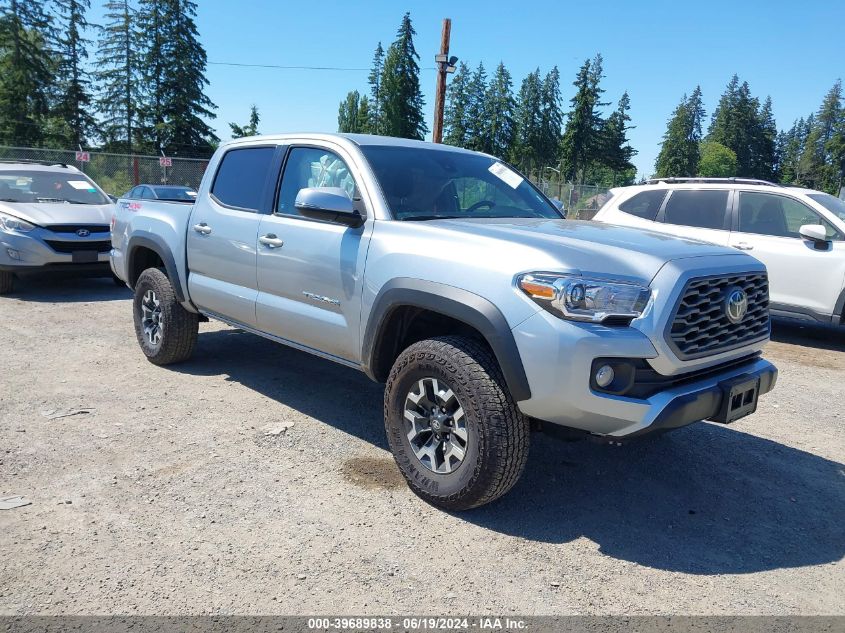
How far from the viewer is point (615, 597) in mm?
2689

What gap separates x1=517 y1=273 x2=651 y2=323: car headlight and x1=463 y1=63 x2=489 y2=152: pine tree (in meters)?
84.3

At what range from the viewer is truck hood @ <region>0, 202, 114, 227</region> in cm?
858

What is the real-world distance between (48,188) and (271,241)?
7111 millimetres

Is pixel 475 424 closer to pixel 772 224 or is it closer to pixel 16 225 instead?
pixel 772 224

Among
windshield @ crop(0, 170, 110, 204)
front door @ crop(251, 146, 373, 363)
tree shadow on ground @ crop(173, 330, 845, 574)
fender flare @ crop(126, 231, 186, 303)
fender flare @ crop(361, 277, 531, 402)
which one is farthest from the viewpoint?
windshield @ crop(0, 170, 110, 204)

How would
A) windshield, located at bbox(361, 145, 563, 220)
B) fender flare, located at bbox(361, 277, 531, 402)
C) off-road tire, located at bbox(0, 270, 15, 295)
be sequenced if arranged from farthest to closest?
off-road tire, located at bbox(0, 270, 15, 295)
windshield, located at bbox(361, 145, 563, 220)
fender flare, located at bbox(361, 277, 531, 402)

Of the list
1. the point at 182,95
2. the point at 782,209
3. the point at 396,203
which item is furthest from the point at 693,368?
the point at 182,95

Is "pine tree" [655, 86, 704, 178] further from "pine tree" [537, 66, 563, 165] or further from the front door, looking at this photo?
the front door

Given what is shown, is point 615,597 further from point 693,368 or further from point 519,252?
point 519,252

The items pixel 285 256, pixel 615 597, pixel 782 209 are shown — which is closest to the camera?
pixel 615 597

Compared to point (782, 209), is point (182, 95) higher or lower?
higher

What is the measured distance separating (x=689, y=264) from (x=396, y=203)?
→ 167cm

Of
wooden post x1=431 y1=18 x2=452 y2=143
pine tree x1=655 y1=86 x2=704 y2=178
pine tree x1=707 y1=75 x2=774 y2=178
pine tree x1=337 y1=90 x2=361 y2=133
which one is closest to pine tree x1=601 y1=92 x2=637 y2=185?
pine tree x1=655 y1=86 x2=704 y2=178

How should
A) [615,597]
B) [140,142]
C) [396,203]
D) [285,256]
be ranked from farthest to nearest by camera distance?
1. [140,142]
2. [285,256]
3. [396,203]
4. [615,597]
